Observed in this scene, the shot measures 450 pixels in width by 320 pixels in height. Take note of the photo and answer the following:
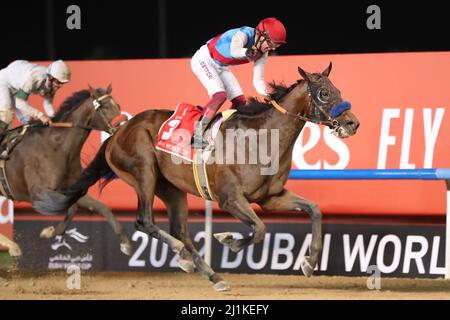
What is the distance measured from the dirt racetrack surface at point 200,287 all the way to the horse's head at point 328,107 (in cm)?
129

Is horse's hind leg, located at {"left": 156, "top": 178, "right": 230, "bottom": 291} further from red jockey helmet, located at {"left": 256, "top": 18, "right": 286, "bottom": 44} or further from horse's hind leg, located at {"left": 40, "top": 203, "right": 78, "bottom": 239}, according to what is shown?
red jockey helmet, located at {"left": 256, "top": 18, "right": 286, "bottom": 44}

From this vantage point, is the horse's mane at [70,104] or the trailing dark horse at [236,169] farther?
the horse's mane at [70,104]

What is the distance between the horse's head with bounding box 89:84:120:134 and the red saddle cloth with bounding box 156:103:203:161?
3.34 feet

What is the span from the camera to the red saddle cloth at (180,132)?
24.5 feet

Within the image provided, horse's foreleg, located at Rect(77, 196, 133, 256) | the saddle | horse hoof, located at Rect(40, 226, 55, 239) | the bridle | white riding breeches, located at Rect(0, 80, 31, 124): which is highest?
the bridle

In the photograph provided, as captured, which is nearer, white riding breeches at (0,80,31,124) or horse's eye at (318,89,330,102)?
horse's eye at (318,89,330,102)

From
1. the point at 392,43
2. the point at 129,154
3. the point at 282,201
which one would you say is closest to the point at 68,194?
the point at 129,154

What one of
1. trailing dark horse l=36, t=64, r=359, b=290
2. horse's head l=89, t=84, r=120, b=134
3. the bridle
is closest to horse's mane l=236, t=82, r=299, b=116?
trailing dark horse l=36, t=64, r=359, b=290

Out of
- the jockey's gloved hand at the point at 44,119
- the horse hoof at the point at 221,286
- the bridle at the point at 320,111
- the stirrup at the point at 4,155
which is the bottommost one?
the horse hoof at the point at 221,286

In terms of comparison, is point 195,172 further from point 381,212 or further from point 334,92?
point 381,212

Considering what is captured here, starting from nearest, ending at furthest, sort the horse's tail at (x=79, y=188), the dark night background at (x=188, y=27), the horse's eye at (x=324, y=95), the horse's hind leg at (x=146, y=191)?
the horse's eye at (x=324, y=95) < the horse's hind leg at (x=146, y=191) < the horse's tail at (x=79, y=188) < the dark night background at (x=188, y=27)

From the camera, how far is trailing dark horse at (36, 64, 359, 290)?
7047 mm

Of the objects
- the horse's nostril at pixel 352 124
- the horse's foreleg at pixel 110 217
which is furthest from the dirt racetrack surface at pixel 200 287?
the horse's nostril at pixel 352 124

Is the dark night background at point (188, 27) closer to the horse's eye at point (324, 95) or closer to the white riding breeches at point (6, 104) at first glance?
the white riding breeches at point (6, 104)
